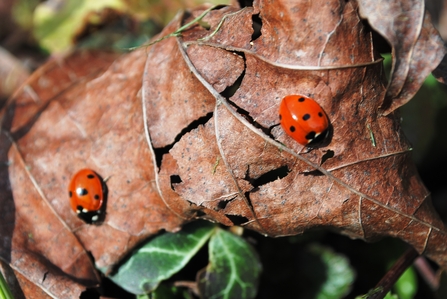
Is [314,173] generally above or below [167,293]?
above

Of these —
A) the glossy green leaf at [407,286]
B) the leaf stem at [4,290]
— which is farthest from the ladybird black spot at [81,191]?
the glossy green leaf at [407,286]

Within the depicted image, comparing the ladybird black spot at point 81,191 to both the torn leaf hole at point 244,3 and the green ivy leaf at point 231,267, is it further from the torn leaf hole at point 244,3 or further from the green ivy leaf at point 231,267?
the torn leaf hole at point 244,3

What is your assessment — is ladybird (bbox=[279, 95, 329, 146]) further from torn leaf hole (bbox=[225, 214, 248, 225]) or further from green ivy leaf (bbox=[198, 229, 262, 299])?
green ivy leaf (bbox=[198, 229, 262, 299])

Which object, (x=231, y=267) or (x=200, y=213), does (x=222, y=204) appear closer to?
(x=200, y=213)

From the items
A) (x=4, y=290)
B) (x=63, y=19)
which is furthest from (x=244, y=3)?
(x=63, y=19)

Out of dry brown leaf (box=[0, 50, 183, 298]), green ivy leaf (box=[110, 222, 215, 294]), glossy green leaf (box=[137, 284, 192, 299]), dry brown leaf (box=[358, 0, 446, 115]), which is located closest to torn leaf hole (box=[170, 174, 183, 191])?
dry brown leaf (box=[0, 50, 183, 298])

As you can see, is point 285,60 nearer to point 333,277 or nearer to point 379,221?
point 379,221

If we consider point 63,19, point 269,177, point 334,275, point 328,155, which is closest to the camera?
point 328,155
